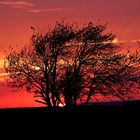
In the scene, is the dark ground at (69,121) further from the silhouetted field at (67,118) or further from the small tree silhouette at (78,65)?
the small tree silhouette at (78,65)

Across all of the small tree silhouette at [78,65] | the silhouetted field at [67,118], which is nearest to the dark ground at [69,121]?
the silhouetted field at [67,118]

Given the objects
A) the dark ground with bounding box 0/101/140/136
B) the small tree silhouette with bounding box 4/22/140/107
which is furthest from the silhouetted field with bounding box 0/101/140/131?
the small tree silhouette with bounding box 4/22/140/107

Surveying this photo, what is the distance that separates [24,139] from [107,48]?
102 feet

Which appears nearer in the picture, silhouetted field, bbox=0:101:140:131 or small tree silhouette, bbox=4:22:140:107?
silhouetted field, bbox=0:101:140:131

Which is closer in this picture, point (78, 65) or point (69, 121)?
point (69, 121)

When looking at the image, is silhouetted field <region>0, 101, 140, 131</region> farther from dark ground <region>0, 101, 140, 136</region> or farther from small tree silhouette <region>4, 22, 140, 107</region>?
small tree silhouette <region>4, 22, 140, 107</region>

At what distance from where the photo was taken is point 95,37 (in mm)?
41875

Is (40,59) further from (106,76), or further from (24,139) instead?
(24,139)

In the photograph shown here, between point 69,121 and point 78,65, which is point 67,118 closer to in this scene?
point 69,121

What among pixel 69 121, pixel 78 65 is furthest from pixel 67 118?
pixel 78 65

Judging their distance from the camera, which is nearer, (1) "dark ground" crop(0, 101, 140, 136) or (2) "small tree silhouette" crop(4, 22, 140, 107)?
(1) "dark ground" crop(0, 101, 140, 136)

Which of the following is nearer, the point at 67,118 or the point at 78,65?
the point at 67,118

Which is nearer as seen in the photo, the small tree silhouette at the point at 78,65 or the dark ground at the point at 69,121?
the dark ground at the point at 69,121

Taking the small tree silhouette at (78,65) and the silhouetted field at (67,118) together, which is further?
the small tree silhouette at (78,65)
